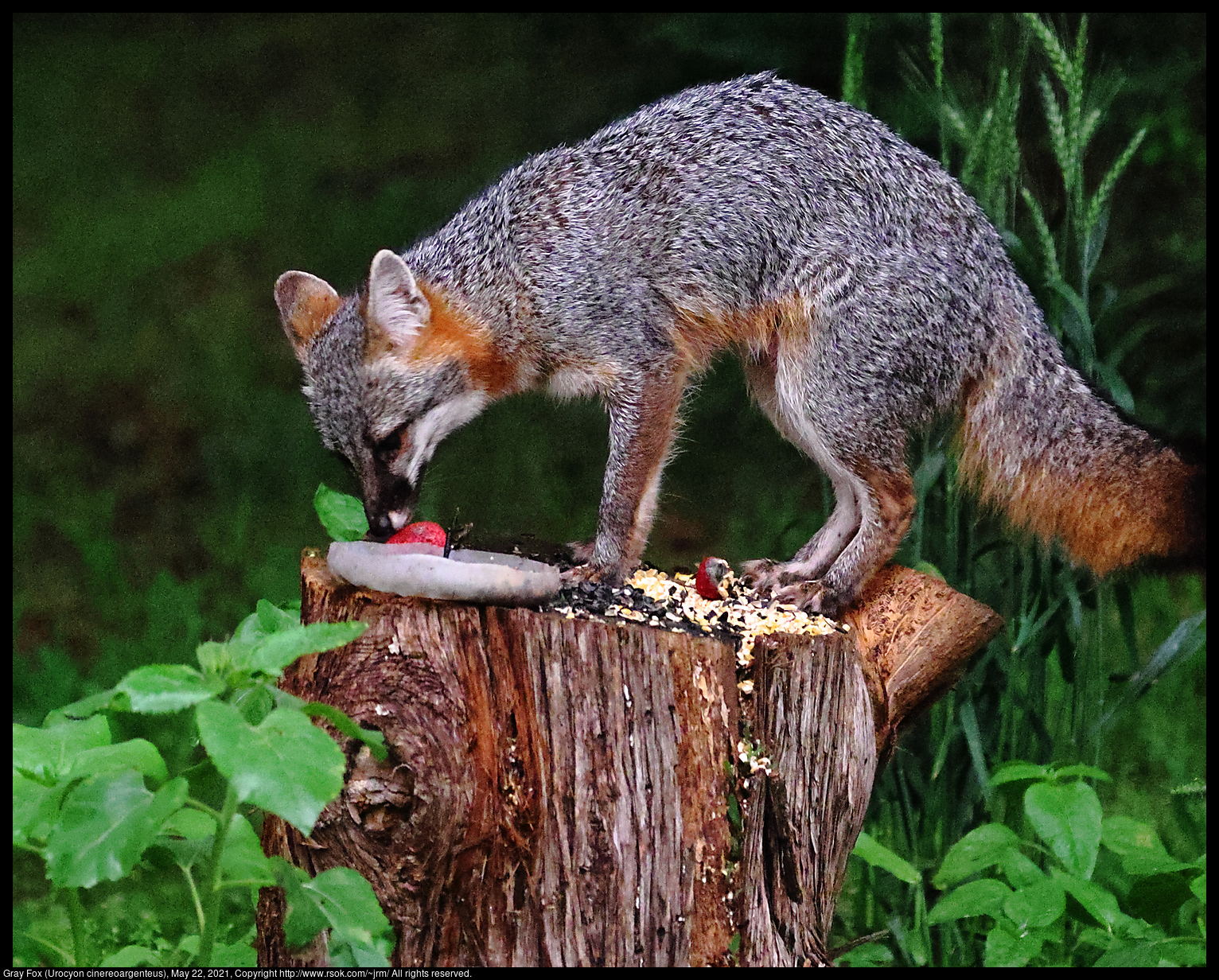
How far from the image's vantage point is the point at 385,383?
4.34 meters

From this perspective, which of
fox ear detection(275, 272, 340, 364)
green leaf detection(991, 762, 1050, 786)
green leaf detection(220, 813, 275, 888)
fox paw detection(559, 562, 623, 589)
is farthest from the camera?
fox ear detection(275, 272, 340, 364)

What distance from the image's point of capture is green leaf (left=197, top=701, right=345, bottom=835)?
2504 mm

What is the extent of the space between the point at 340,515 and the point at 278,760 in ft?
5.52

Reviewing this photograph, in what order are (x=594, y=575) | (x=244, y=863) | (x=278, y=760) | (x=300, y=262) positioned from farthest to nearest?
(x=300, y=262), (x=594, y=575), (x=244, y=863), (x=278, y=760)

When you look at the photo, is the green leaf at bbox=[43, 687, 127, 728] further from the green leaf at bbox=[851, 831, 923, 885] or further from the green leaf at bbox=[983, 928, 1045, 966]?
the green leaf at bbox=[983, 928, 1045, 966]

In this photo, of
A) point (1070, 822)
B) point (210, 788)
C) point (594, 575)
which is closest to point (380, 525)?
point (594, 575)

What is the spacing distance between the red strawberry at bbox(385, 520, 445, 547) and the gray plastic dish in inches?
10.5

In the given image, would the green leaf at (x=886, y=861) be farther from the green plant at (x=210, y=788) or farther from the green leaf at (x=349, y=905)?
the green leaf at (x=349, y=905)

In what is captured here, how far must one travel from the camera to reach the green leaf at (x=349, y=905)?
9.48ft

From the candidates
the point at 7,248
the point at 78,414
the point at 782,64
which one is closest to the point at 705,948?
the point at 782,64

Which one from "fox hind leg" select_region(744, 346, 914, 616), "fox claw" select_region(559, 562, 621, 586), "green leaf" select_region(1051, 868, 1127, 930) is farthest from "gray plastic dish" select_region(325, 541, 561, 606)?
"green leaf" select_region(1051, 868, 1127, 930)

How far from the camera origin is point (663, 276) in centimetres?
475

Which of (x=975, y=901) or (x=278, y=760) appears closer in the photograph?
(x=278, y=760)

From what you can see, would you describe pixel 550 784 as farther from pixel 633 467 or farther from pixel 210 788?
pixel 633 467
